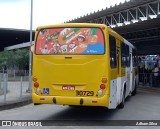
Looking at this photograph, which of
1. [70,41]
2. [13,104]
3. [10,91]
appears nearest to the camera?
[70,41]

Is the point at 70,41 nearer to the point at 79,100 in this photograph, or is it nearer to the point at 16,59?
the point at 79,100

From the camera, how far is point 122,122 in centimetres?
1068

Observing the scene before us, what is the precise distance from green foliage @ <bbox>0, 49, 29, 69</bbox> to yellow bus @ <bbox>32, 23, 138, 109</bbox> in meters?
40.9

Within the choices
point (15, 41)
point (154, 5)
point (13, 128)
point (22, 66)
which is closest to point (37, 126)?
point (13, 128)

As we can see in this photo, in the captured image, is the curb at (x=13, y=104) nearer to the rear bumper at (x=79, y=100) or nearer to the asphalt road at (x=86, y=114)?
the asphalt road at (x=86, y=114)

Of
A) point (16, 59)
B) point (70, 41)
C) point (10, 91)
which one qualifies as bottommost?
point (10, 91)

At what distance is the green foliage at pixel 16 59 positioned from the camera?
51.7m

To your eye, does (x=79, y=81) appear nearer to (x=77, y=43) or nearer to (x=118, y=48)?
(x=77, y=43)

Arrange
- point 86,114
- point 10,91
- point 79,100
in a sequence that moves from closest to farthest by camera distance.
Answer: point 79,100 → point 86,114 → point 10,91

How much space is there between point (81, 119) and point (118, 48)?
125 inches

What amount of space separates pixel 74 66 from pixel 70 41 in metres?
0.80

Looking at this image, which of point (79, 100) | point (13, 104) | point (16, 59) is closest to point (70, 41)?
point (79, 100)

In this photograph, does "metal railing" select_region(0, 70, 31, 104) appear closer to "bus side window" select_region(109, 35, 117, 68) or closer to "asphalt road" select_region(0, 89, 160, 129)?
"asphalt road" select_region(0, 89, 160, 129)

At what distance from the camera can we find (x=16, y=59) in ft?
169
